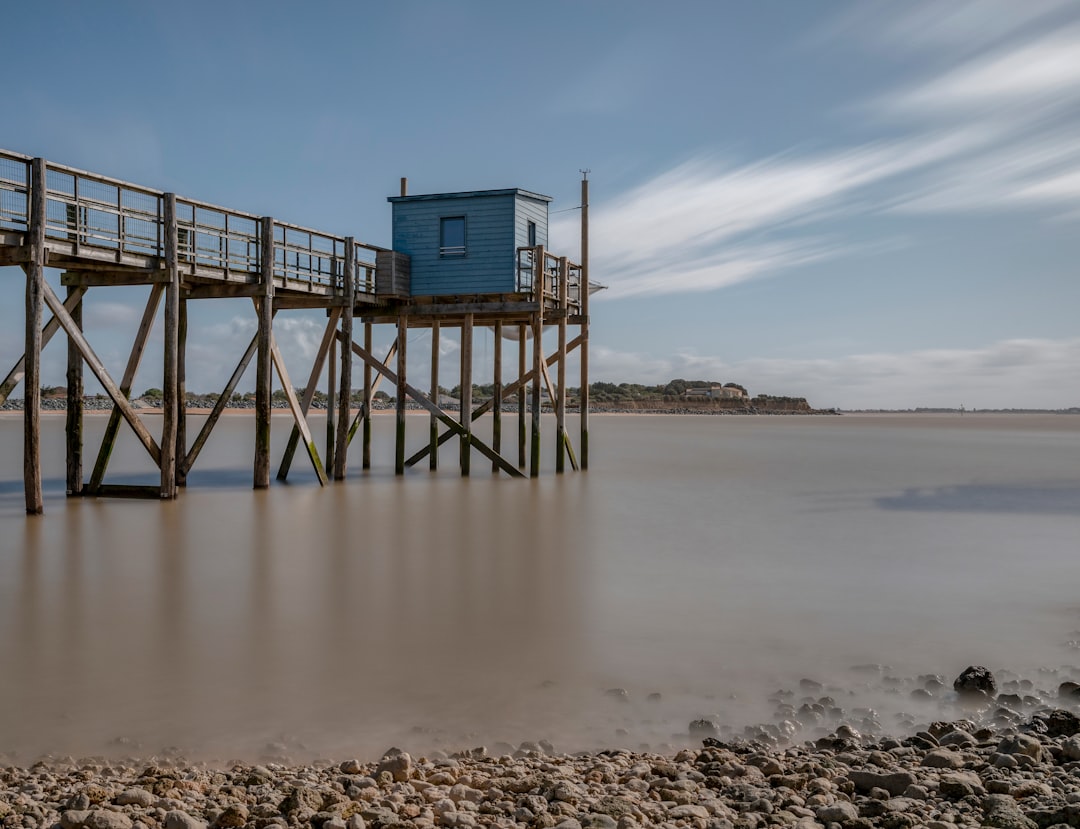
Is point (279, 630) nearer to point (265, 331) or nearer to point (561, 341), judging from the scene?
point (265, 331)

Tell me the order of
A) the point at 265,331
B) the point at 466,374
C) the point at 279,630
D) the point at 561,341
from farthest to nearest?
1. the point at 561,341
2. the point at 466,374
3. the point at 265,331
4. the point at 279,630

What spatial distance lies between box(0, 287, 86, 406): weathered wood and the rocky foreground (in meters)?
11.1

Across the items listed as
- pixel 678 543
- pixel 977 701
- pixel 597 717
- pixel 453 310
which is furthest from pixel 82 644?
pixel 453 310

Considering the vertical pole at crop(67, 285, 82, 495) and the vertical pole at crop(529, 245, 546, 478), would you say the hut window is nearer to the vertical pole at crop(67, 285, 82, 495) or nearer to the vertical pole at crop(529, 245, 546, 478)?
the vertical pole at crop(529, 245, 546, 478)

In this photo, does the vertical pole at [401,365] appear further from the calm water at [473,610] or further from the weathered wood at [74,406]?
the weathered wood at [74,406]

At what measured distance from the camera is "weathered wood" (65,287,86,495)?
55.3 ft

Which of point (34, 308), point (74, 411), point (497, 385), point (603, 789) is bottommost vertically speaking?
point (603, 789)

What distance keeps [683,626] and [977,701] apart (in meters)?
2.67

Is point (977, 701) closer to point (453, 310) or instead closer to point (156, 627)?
point (156, 627)

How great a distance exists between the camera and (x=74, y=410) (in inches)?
681

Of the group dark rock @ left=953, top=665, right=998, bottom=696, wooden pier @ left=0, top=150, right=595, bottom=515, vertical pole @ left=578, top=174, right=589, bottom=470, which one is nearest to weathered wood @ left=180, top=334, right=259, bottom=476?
wooden pier @ left=0, top=150, right=595, bottom=515

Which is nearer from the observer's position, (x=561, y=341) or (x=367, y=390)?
(x=561, y=341)

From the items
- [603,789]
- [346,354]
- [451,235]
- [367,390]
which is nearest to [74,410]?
[346,354]

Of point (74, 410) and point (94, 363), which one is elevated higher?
point (94, 363)
